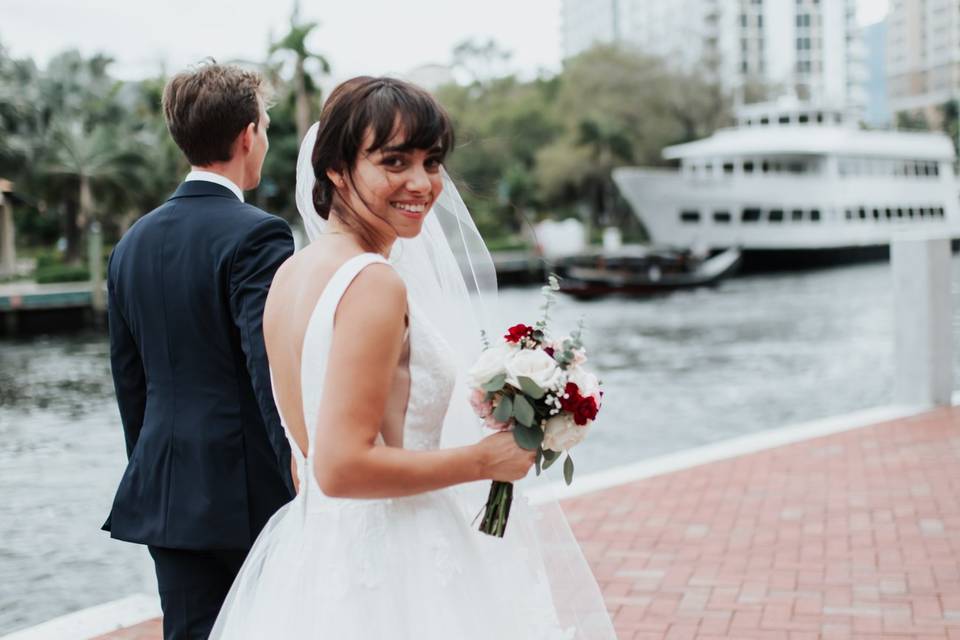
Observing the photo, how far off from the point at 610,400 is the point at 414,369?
13.4 meters

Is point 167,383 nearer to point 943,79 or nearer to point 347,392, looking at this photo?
point 347,392

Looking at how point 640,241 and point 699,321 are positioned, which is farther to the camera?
point 640,241

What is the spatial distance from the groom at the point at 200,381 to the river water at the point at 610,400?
60cm

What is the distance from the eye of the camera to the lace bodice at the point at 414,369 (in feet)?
5.54

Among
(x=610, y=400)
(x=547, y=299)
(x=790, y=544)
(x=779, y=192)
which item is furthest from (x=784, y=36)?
(x=547, y=299)

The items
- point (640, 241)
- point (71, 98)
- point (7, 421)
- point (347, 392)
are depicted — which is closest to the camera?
point (347, 392)

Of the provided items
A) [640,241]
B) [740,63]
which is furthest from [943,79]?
[640,241]

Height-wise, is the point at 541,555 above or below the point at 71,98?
below

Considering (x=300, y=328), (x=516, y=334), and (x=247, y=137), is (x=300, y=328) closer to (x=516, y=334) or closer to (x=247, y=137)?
(x=516, y=334)

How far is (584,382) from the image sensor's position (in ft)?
5.90

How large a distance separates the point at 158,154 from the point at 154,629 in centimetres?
3836

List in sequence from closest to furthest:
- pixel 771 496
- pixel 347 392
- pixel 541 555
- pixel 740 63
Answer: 1. pixel 347 392
2. pixel 541 555
3. pixel 771 496
4. pixel 740 63

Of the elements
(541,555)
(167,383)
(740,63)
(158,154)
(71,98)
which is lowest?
(541,555)

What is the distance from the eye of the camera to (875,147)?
49562 mm
